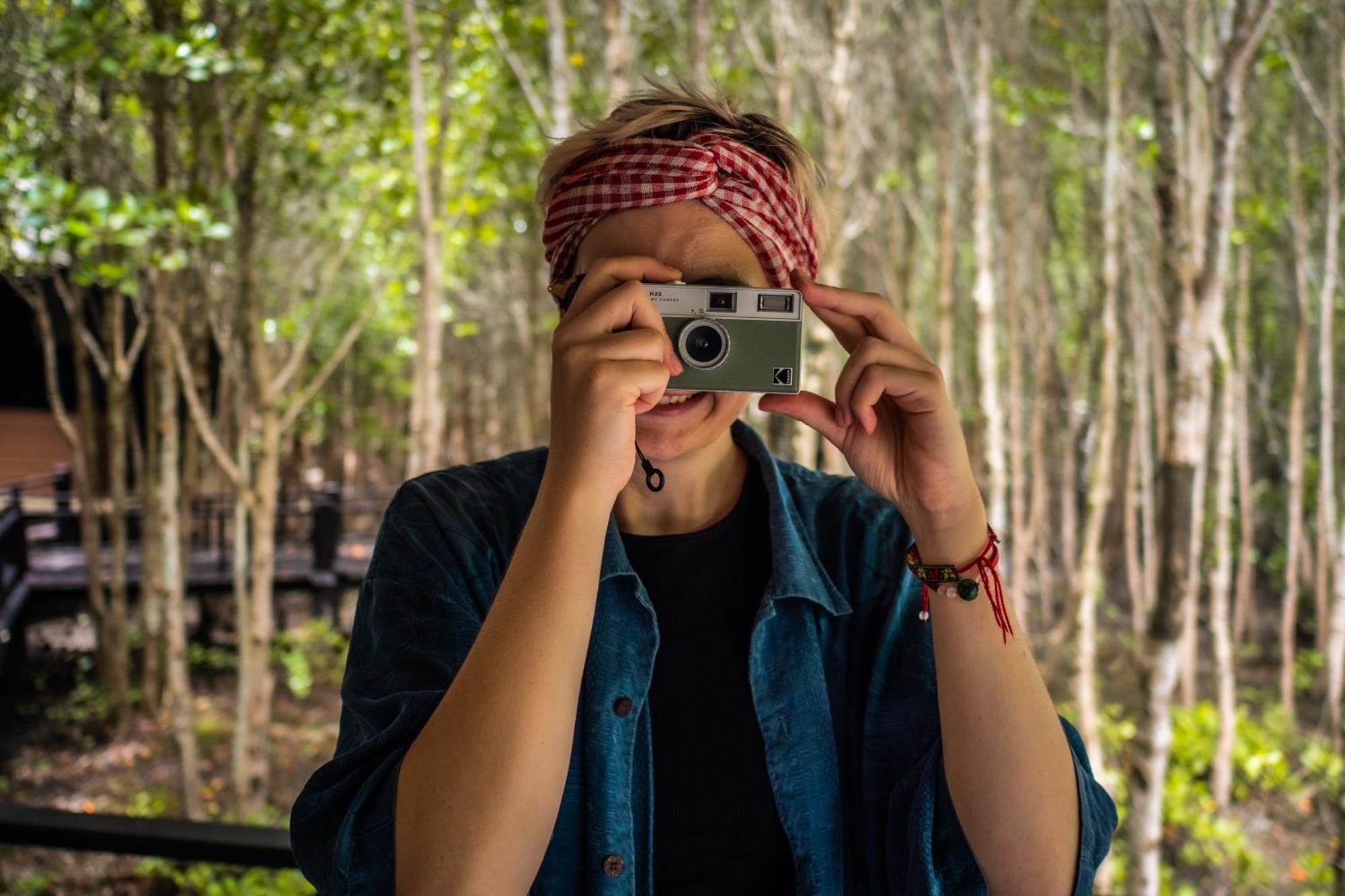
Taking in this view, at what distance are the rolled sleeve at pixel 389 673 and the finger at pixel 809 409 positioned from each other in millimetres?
Answer: 443

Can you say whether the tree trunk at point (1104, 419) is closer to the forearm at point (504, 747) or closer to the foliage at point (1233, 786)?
the foliage at point (1233, 786)

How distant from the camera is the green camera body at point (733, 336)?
1.18 meters

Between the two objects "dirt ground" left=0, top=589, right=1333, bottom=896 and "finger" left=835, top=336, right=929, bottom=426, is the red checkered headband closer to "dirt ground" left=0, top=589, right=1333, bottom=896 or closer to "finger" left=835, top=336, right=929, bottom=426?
"finger" left=835, top=336, right=929, bottom=426

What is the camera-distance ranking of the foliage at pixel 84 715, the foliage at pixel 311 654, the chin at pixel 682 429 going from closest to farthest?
the chin at pixel 682 429 → the foliage at pixel 84 715 → the foliage at pixel 311 654

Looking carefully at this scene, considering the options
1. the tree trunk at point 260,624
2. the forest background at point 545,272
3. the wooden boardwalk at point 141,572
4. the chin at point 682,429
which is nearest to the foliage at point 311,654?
the forest background at point 545,272

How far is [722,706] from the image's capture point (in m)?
1.24

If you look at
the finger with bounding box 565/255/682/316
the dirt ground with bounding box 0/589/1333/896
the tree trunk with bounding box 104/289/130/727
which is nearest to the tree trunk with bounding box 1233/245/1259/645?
the dirt ground with bounding box 0/589/1333/896

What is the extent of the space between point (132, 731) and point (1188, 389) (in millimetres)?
7917

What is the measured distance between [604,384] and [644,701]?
17.7 inches

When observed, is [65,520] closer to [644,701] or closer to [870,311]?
[644,701]

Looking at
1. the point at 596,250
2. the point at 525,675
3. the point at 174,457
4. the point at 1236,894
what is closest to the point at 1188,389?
the point at 596,250

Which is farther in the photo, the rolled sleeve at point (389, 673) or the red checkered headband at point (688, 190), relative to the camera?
the red checkered headband at point (688, 190)

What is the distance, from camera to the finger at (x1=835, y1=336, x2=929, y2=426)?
112cm

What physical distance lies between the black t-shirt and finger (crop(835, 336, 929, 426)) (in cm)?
31
